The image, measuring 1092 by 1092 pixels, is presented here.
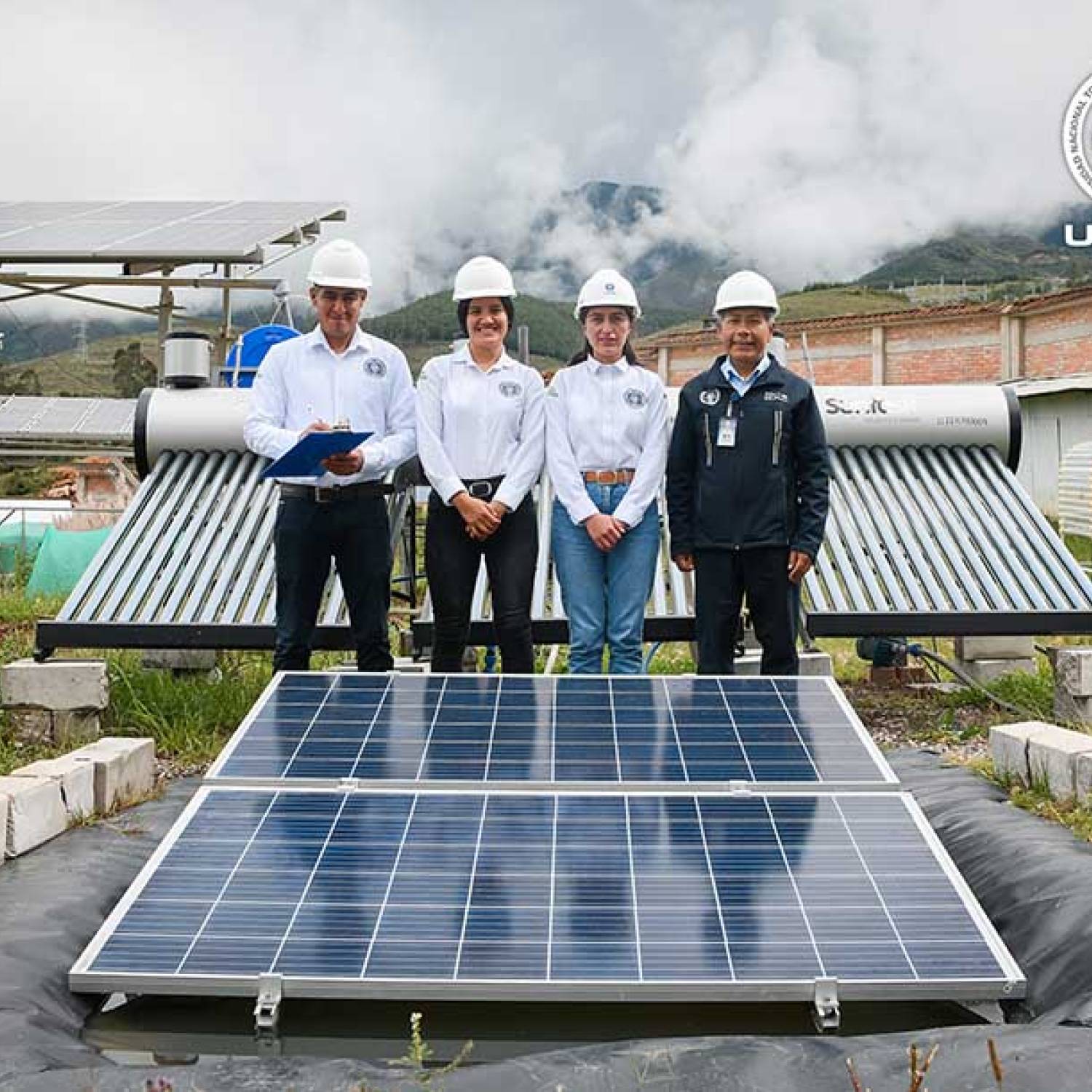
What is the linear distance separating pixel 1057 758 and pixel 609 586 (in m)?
1.84

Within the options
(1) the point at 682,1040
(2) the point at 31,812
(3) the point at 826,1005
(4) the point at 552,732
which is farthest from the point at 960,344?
(1) the point at 682,1040

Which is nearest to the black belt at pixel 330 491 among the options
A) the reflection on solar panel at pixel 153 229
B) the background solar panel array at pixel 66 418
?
the reflection on solar panel at pixel 153 229

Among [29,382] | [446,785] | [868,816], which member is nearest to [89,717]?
[446,785]

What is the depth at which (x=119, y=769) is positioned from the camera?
5.25 metres

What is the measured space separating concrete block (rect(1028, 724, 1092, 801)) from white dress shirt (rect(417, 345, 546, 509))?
219 centimetres

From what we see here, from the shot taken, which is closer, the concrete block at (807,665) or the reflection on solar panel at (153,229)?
the concrete block at (807,665)

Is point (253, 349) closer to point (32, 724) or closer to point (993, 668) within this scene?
point (32, 724)

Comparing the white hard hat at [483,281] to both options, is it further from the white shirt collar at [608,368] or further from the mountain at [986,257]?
the mountain at [986,257]

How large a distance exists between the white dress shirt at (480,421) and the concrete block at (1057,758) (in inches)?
86.1

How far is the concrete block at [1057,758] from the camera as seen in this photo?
194 inches

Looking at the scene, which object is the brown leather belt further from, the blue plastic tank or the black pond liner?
the blue plastic tank

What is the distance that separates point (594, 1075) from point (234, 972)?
36.2 inches

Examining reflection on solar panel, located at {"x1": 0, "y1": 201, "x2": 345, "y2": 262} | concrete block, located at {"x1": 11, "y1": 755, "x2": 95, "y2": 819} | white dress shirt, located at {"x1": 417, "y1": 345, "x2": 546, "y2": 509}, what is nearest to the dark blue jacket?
white dress shirt, located at {"x1": 417, "y1": 345, "x2": 546, "y2": 509}

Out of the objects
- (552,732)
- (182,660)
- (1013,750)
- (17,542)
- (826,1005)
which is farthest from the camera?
(17,542)
